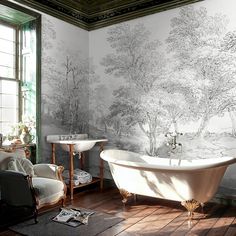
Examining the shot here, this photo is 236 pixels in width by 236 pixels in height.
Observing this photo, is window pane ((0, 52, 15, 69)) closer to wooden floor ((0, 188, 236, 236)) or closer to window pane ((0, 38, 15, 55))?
window pane ((0, 38, 15, 55))

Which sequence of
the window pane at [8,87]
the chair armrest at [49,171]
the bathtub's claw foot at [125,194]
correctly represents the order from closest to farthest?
the chair armrest at [49,171]
the bathtub's claw foot at [125,194]
the window pane at [8,87]

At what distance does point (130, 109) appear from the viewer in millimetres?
4758

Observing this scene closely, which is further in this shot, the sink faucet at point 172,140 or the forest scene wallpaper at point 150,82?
the sink faucet at point 172,140

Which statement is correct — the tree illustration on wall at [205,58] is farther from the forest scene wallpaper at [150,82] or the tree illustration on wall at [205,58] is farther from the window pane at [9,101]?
the window pane at [9,101]

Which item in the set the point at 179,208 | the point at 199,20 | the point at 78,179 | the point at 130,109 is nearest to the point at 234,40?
the point at 199,20

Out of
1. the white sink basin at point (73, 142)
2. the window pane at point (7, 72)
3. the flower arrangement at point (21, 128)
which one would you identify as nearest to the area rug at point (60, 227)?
the white sink basin at point (73, 142)

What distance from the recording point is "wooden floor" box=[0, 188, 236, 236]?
116 inches

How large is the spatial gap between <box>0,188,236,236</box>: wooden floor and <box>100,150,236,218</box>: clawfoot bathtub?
0.21m

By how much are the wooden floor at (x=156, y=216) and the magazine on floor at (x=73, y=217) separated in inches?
11.9

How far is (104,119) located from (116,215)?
206 centimetres

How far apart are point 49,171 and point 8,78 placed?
5.64 feet

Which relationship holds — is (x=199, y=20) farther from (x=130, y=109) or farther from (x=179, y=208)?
(x=179, y=208)

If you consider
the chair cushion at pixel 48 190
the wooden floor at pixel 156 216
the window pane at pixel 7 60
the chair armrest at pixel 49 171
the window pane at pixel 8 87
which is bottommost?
the wooden floor at pixel 156 216

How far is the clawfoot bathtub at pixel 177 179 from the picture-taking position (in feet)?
10.2
